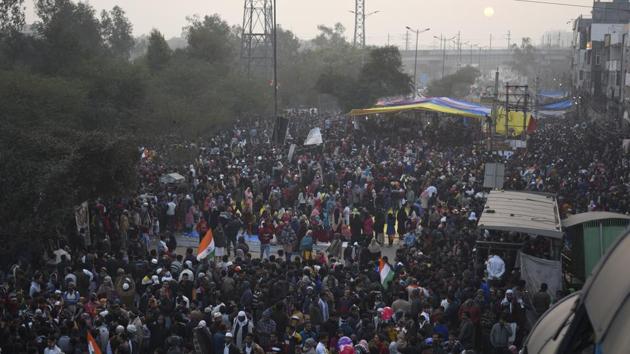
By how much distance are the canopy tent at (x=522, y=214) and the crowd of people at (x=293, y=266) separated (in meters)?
0.58

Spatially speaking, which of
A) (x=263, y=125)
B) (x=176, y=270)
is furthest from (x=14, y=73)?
(x=263, y=125)

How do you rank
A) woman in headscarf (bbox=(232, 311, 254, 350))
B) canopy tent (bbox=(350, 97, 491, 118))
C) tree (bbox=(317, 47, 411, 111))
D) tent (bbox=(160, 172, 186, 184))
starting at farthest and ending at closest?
tree (bbox=(317, 47, 411, 111)), canopy tent (bbox=(350, 97, 491, 118)), tent (bbox=(160, 172, 186, 184)), woman in headscarf (bbox=(232, 311, 254, 350))

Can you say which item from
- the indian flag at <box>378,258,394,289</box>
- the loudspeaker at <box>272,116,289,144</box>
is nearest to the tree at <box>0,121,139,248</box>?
the indian flag at <box>378,258,394,289</box>

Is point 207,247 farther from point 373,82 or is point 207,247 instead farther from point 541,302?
point 373,82

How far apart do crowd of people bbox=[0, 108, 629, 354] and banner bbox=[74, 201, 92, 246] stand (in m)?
0.10

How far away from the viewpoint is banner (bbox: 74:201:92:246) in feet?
54.9

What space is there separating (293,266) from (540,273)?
3.66 m

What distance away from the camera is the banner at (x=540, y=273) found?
487 inches

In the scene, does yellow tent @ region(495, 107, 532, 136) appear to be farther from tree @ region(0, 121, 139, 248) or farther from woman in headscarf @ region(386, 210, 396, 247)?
tree @ region(0, 121, 139, 248)

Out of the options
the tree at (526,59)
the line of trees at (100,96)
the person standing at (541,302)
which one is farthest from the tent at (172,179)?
the tree at (526,59)

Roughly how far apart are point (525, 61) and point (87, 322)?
141 m

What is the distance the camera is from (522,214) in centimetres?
1407

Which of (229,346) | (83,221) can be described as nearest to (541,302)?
(229,346)

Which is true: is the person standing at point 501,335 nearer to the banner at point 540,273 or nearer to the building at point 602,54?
the banner at point 540,273
